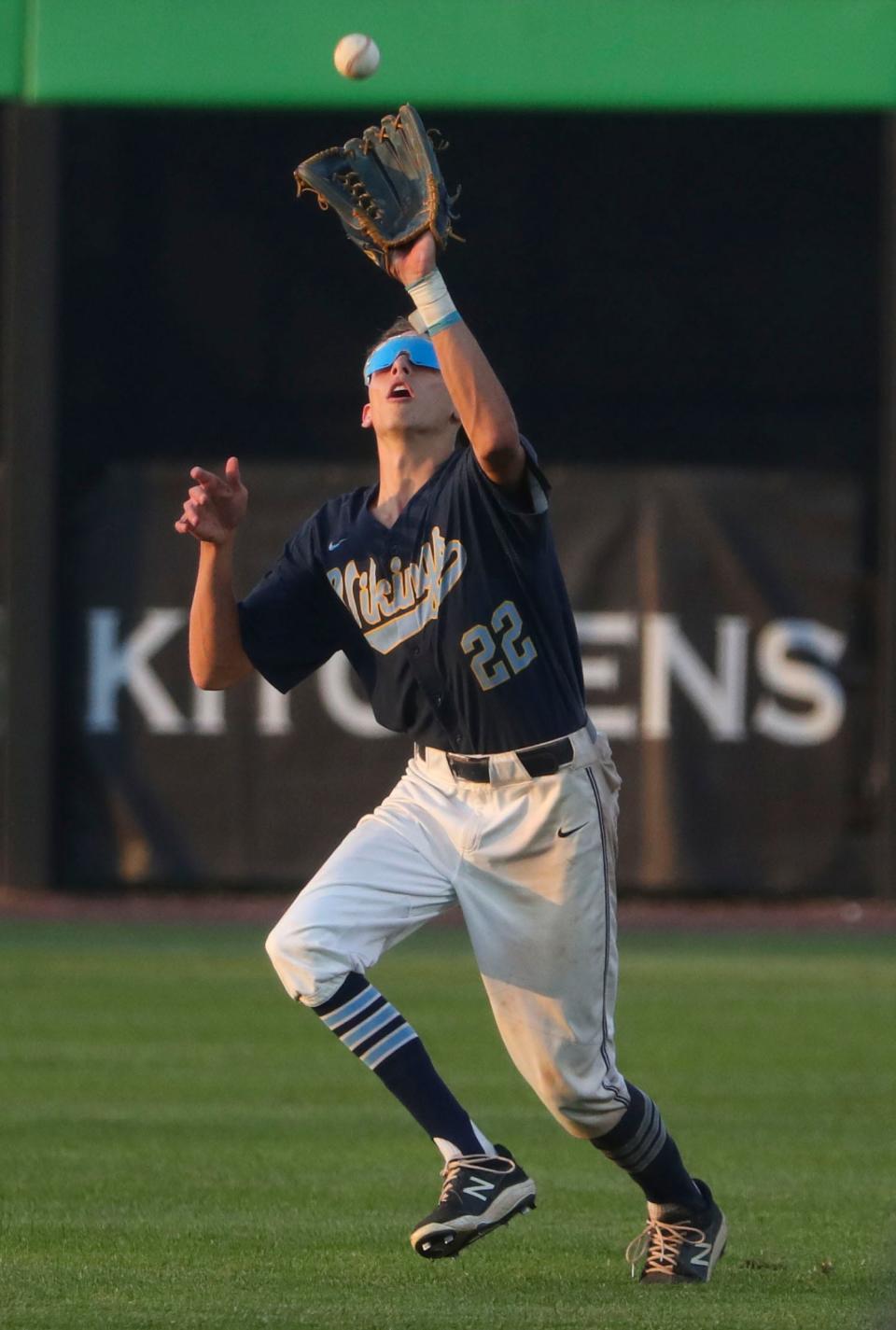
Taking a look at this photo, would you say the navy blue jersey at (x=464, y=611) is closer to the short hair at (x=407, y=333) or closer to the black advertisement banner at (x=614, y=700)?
the short hair at (x=407, y=333)

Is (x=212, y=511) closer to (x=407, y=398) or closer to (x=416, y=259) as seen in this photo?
(x=407, y=398)

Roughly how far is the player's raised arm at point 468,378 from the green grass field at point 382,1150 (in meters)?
1.87

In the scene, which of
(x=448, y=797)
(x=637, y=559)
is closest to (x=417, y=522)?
(x=448, y=797)

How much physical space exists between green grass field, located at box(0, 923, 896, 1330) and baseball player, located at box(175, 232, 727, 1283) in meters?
0.33

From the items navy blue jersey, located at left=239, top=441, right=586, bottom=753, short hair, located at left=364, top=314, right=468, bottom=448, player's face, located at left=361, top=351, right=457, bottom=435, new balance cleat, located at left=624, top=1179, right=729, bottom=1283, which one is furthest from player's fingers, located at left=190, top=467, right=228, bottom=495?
new balance cleat, located at left=624, top=1179, right=729, bottom=1283

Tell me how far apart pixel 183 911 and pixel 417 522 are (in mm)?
10300

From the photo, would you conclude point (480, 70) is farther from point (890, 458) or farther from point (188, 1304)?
point (188, 1304)

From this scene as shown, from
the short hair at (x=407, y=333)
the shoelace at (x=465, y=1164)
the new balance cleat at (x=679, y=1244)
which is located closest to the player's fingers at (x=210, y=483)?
the short hair at (x=407, y=333)

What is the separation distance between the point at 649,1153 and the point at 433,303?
6.73 feet

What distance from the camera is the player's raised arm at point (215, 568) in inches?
231

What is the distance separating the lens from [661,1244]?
5723mm

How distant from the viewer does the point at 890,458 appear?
1593cm

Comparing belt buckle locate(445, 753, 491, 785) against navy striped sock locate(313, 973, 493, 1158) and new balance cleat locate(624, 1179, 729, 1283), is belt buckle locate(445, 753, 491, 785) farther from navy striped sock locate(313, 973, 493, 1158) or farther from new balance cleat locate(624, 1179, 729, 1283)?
new balance cleat locate(624, 1179, 729, 1283)

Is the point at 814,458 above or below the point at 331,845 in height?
above
